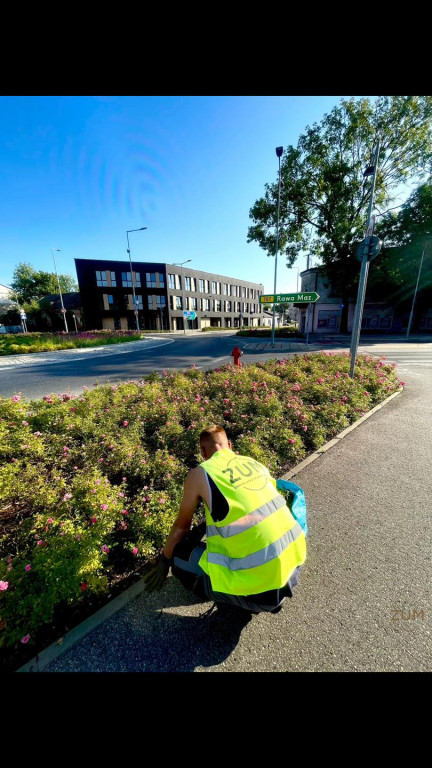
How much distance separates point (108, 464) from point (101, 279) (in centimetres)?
4000

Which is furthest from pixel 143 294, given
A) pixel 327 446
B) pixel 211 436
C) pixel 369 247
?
pixel 211 436

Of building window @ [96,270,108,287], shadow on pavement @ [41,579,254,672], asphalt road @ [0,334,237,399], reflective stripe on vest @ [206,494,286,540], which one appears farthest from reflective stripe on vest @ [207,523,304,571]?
building window @ [96,270,108,287]

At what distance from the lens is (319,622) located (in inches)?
68.7

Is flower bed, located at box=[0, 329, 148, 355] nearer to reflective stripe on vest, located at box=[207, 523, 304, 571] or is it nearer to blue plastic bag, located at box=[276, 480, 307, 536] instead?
blue plastic bag, located at box=[276, 480, 307, 536]

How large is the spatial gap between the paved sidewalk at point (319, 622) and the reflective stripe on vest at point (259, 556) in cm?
66

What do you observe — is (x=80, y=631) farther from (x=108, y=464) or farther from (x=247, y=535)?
(x=108, y=464)

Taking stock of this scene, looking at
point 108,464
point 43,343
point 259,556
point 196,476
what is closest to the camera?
point 259,556

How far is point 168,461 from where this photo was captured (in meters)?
3.20

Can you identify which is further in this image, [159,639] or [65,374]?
[65,374]

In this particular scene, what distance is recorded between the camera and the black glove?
1975 millimetres

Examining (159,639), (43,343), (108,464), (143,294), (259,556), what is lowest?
(159,639)

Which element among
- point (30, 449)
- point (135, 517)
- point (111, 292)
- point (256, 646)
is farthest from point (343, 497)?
point (111, 292)
